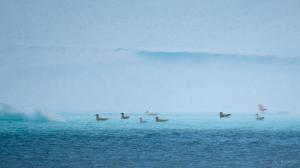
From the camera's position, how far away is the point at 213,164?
833 inches

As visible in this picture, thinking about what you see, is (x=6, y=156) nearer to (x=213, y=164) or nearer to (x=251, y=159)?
(x=213, y=164)

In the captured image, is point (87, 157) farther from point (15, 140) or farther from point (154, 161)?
point (15, 140)

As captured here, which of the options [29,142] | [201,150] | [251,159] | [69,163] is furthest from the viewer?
[29,142]

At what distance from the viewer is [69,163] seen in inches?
828

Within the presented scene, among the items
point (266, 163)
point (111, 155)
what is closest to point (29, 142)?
point (111, 155)

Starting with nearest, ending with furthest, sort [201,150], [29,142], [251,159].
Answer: [251,159], [201,150], [29,142]

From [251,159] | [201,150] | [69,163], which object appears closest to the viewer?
[69,163]

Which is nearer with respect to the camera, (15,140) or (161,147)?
(161,147)

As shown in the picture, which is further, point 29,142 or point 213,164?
point 29,142

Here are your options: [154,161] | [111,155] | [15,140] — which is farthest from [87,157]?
[15,140]

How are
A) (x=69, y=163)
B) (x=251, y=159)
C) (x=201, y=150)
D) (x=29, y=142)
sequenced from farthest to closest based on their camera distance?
1. (x=29, y=142)
2. (x=201, y=150)
3. (x=251, y=159)
4. (x=69, y=163)

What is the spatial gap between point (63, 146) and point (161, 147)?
6.36 meters

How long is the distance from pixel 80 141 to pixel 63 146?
3.45 metres

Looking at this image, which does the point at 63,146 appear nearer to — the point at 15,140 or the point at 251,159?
the point at 15,140
